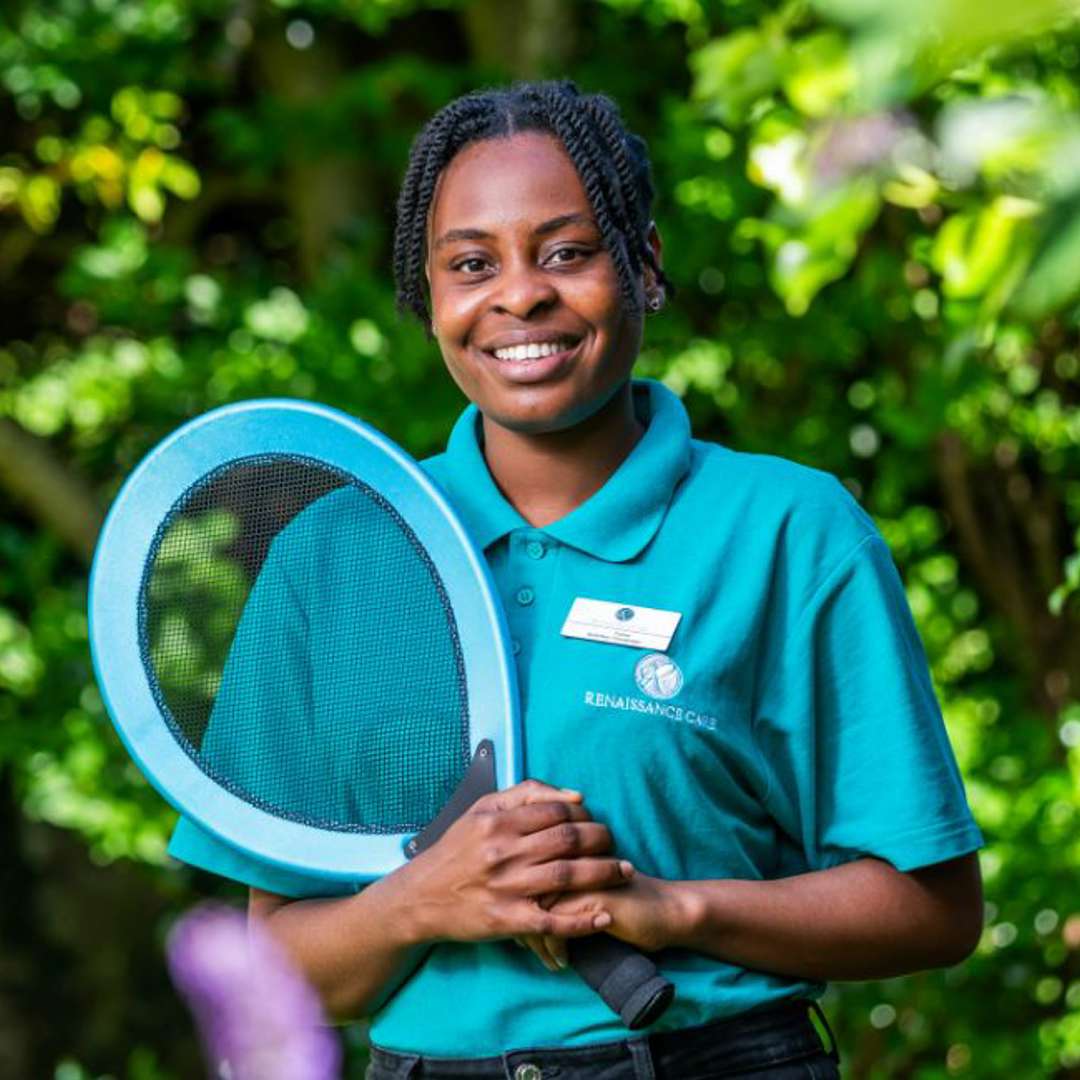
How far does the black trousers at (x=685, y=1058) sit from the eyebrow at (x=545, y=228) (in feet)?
2.45

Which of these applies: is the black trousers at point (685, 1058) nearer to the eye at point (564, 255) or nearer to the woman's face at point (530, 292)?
the woman's face at point (530, 292)

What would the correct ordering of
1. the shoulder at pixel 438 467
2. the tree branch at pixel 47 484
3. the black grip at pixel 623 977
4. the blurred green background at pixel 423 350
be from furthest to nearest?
1. the tree branch at pixel 47 484
2. the blurred green background at pixel 423 350
3. the shoulder at pixel 438 467
4. the black grip at pixel 623 977

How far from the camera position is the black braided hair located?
77.3 inches

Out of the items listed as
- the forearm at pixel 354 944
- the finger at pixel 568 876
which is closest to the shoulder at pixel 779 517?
the finger at pixel 568 876

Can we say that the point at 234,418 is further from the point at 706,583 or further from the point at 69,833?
the point at 69,833

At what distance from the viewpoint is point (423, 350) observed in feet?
14.8

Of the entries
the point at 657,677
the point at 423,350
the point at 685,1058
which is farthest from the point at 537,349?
the point at 423,350

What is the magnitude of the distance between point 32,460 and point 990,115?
4395mm

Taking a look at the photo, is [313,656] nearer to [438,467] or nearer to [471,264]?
[438,467]

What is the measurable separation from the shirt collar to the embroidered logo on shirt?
12 centimetres

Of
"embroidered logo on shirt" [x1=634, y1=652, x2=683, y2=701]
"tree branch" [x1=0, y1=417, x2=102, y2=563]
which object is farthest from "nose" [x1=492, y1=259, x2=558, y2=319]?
"tree branch" [x1=0, y1=417, x2=102, y2=563]

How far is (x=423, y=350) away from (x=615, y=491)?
2.64 m

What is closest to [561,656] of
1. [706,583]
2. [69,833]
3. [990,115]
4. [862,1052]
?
[706,583]

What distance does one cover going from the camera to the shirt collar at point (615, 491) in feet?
6.27
